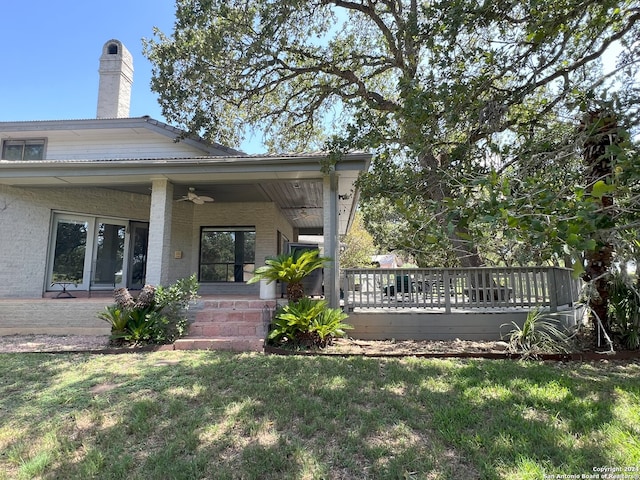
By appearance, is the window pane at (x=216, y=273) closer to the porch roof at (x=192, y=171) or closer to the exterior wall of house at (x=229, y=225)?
the exterior wall of house at (x=229, y=225)

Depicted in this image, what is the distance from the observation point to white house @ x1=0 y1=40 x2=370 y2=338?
7754mm

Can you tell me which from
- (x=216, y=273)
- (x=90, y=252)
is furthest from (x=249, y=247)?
(x=90, y=252)

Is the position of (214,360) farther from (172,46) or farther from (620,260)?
(172,46)

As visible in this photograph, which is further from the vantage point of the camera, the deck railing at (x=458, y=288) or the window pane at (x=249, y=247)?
the window pane at (x=249, y=247)

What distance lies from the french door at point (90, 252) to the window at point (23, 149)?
2725 mm

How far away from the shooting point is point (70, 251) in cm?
983

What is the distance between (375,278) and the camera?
7.47 metres

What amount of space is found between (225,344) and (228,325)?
724 millimetres

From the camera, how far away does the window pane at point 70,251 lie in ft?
31.7

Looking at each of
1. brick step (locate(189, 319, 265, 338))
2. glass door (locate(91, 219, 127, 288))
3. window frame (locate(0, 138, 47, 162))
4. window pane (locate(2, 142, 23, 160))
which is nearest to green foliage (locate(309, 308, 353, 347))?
brick step (locate(189, 319, 265, 338))

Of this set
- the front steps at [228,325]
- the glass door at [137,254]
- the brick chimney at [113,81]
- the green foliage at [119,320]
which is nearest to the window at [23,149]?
the brick chimney at [113,81]

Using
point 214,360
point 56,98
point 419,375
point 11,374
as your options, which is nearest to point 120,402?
point 214,360

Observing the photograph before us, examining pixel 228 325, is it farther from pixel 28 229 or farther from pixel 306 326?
Result: pixel 28 229

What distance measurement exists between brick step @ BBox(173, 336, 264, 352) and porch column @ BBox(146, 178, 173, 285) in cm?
217
